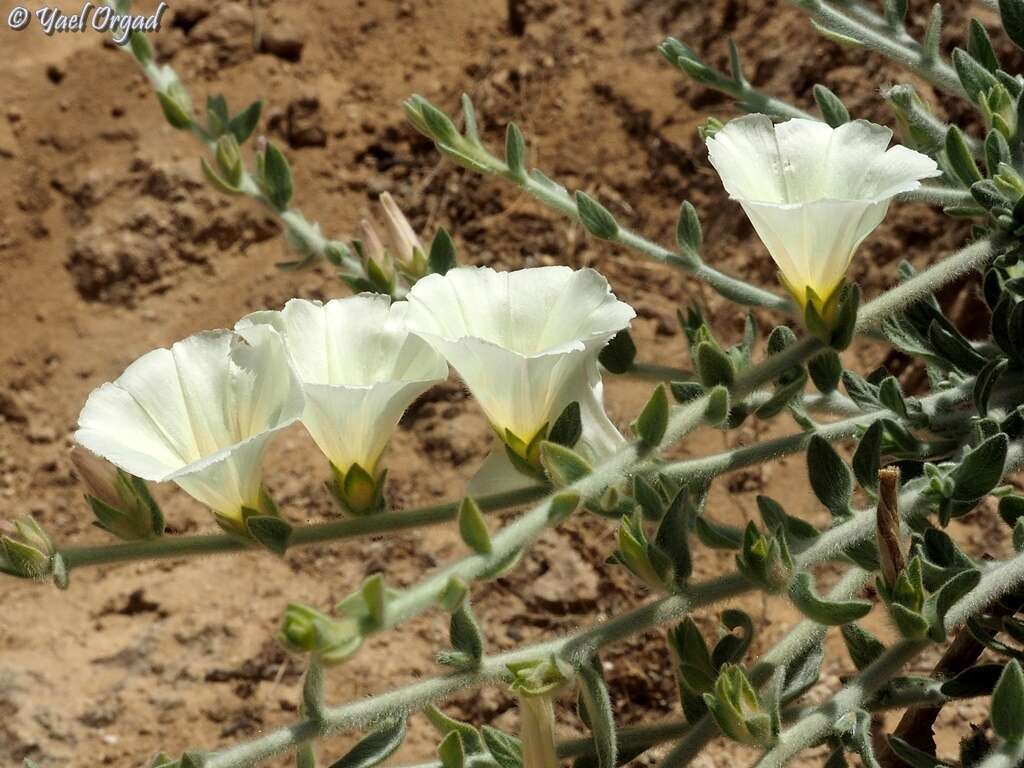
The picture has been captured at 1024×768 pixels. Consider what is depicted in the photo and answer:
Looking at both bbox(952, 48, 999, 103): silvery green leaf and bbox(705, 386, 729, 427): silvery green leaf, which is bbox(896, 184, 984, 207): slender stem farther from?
bbox(705, 386, 729, 427): silvery green leaf

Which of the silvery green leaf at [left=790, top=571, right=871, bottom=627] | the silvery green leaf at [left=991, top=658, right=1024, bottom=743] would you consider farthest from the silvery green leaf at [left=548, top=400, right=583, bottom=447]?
the silvery green leaf at [left=991, top=658, right=1024, bottom=743]

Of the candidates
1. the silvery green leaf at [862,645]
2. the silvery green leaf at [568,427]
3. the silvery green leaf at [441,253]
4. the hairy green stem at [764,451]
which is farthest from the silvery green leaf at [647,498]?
the silvery green leaf at [441,253]

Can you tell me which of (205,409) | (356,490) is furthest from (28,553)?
(356,490)

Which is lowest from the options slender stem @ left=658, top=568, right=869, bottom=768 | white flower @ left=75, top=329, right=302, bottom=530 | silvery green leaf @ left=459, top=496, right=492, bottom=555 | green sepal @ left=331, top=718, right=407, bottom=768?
slender stem @ left=658, top=568, right=869, bottom=768

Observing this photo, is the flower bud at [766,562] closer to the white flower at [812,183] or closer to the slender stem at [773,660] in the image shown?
the slender stem at [773,660]

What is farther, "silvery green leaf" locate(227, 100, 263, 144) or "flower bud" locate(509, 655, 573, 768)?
"silvery green leaf" locate(227, 100, 263, 144)

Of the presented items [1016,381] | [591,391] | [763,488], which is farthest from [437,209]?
[591,391]

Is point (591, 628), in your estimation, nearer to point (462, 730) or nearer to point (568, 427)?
point (568, 427)
